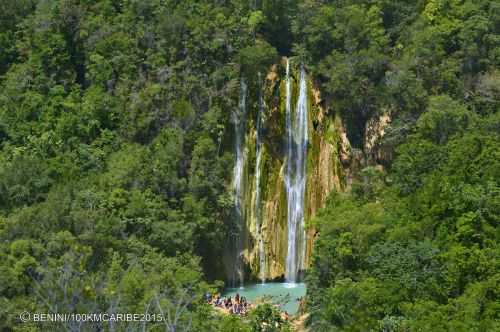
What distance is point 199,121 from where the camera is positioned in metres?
31.3

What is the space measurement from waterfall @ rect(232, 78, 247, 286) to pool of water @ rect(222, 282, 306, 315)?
2.33ft

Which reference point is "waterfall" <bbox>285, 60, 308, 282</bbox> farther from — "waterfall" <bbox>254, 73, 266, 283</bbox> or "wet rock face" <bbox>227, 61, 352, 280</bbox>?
"waterfall" <bbox>254, 73, 266, 283</bbox>

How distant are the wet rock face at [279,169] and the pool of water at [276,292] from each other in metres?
0.56

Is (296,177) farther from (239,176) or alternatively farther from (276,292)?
(276,292)

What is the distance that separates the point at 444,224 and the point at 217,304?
8.06m

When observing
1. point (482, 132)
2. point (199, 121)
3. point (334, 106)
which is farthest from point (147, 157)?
point (482, 132)

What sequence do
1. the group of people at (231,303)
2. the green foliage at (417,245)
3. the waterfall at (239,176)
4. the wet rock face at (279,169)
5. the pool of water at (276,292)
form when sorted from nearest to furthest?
the green foliage at (417,245)
the group of people at (231,303)
the pool of water at (276,292)
the waterfall at (239,176)
the wet rock face at (279,169)

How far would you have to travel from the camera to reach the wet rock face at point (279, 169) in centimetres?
3097

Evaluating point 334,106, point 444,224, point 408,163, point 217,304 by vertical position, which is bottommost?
point 217,304

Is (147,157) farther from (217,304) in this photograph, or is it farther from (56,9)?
(56,9)

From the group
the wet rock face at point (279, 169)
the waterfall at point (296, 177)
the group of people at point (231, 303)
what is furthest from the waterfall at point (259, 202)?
the group of people at point (231, 303)

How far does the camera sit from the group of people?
88.1ft

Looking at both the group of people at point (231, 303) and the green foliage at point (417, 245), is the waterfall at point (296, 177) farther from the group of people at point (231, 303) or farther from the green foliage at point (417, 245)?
the green foliage at point (417, 245)

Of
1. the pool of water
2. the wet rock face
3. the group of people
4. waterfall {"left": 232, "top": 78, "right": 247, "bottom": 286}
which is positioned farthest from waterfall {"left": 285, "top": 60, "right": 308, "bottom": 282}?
the group of people
